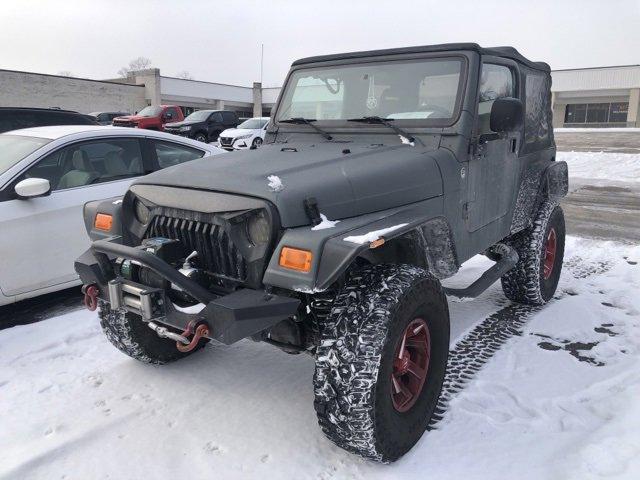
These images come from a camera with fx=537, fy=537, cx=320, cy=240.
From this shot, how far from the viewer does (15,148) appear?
4.58m

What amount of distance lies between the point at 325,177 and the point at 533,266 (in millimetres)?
2518

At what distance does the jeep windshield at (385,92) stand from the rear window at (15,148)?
2.15 metres

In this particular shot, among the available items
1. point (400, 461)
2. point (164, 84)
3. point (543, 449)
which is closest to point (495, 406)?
point (543, 449)

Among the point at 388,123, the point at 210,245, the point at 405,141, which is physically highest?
the point at 388,123

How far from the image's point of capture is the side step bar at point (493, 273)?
351 cm

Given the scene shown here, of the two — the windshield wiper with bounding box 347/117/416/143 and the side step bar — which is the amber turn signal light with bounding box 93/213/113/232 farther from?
the side step bar

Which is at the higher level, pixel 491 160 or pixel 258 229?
pixel 491 160

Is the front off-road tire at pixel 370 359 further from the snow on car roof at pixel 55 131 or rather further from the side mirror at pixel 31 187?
the snow on car roof at pixel 55 131

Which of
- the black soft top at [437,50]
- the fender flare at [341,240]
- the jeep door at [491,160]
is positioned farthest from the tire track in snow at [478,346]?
the black soft top at [437,50]

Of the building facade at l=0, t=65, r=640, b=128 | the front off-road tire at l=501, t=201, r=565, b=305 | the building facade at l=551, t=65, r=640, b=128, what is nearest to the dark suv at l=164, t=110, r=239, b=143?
the building facade at l=0, t=65, r=640, b=128

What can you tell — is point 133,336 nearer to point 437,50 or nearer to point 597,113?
point 437,50

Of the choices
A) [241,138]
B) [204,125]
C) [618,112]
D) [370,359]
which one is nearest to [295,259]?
[370,359]

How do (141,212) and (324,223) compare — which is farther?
(141,212)

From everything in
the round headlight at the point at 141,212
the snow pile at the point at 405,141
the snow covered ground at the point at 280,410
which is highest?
the snow pile at the point at 405,141
